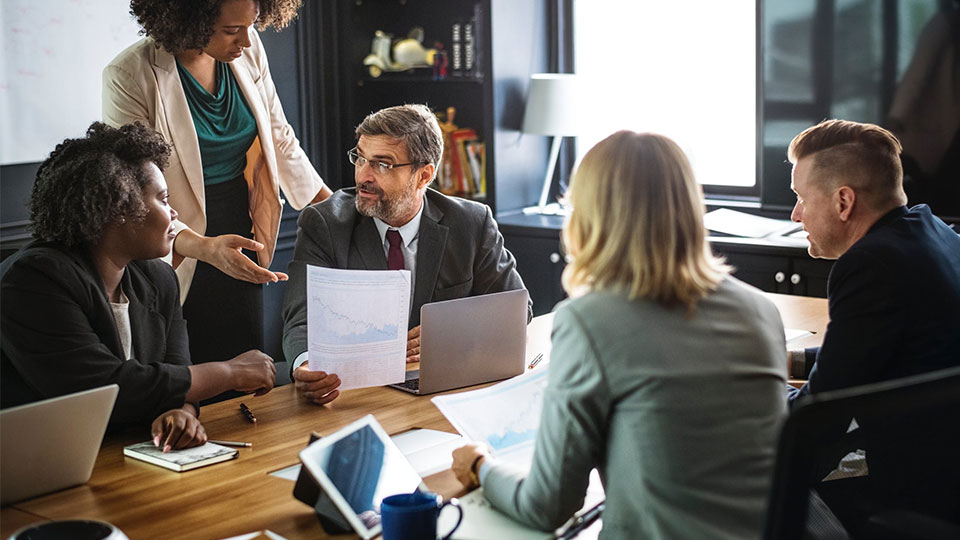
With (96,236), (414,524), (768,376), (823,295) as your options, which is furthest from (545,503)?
(823,295)

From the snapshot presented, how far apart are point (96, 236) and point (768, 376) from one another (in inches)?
54.1

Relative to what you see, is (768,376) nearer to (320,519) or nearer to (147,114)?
(320,519)

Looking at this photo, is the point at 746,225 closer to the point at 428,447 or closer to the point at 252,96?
the point at 252,96

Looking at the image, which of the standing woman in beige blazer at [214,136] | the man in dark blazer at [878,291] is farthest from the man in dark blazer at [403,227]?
the man in dark blazer at [878,291]

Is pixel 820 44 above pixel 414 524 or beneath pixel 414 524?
above

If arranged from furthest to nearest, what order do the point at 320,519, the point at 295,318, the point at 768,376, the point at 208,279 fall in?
the point at 208,279
the point at 295,318
the point at 320,519
the point at 768,376

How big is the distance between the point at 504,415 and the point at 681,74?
3.02m

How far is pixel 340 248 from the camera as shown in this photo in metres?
2.68

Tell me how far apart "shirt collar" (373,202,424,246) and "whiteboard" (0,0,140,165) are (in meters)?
1.61

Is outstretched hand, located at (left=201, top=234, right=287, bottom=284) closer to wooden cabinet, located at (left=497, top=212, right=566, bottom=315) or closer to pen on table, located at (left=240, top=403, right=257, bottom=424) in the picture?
pen on table, located at (left=240, top=403, right=257, bottom=424)

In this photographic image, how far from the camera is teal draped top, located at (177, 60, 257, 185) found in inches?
121

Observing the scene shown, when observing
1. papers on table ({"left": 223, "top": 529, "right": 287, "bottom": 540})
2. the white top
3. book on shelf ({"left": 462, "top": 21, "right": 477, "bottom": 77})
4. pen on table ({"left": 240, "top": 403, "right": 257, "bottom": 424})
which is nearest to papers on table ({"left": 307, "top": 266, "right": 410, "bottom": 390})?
pen on table ({"left": 240, "top": 403, "right": 257, "bottom": 424})

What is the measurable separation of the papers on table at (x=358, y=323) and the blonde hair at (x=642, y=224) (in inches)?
28.6

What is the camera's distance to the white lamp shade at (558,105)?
438cm
